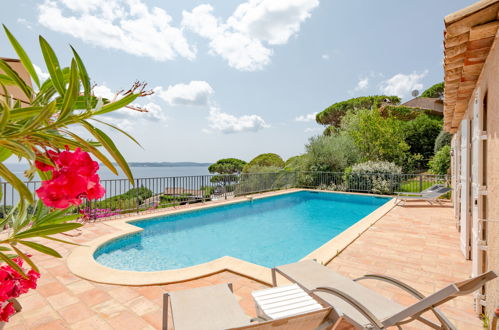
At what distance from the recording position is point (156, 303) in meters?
2.72

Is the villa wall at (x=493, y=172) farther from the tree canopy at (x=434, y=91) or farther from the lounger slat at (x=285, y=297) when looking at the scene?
the tree canopy at (x=434, y=91)

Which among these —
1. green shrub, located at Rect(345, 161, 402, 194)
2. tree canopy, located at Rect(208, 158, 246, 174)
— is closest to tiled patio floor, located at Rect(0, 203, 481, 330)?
green shrub, located at Rect(345, 161, 402, 194)

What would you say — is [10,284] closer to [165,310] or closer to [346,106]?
[165,310]

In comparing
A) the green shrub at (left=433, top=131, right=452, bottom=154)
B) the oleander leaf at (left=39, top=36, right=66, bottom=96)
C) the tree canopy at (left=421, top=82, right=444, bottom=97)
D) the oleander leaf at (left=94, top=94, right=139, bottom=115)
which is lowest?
the oleander leaf at (left=94, top=94, right=139, bottom=115)

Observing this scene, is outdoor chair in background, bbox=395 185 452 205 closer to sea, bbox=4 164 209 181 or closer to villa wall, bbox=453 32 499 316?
villa wall, bbox=453 32 499 316

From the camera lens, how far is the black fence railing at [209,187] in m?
7.22

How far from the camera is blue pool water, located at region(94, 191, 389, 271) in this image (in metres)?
5.12

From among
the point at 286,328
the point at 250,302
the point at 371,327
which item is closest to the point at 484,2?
the point at 371,327

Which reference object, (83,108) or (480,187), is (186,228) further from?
(83,108)

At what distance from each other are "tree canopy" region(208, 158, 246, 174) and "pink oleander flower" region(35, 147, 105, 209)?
2696 cm

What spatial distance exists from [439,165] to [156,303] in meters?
15.0

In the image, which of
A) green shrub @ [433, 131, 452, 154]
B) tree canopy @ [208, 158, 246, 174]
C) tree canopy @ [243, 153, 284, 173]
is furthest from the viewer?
tree canopy @ [208, 158, 246, 174]

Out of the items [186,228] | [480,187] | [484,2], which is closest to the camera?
[484,2]

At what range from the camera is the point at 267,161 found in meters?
22.6
